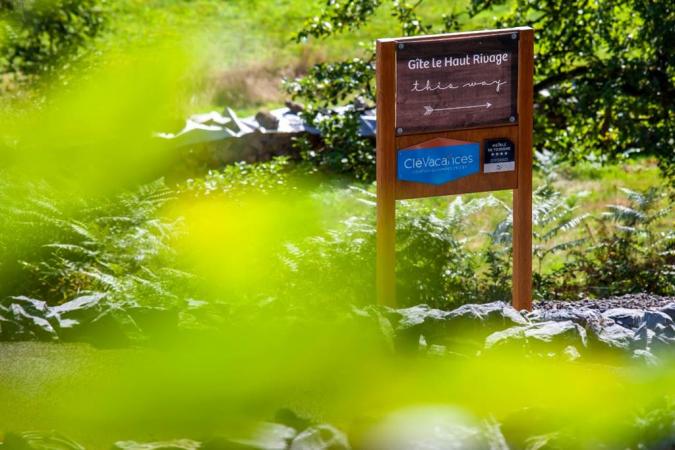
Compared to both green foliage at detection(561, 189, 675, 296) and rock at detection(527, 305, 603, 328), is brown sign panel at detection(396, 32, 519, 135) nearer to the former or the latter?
rock at detection(527, 305, 603, 328)

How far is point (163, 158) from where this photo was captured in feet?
49.1

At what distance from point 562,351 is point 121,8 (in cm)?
1939

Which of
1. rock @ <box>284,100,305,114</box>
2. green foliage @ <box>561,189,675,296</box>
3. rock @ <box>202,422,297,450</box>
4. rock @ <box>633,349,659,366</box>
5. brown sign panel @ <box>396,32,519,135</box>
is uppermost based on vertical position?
rock @ <box>284,100,305,114</box>

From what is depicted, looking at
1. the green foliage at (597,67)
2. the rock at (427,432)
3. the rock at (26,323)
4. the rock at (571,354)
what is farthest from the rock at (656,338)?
the green foliage at (597,67)

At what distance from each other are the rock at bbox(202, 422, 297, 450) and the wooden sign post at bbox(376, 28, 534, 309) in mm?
2405

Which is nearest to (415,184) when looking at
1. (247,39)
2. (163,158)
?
(163,158)

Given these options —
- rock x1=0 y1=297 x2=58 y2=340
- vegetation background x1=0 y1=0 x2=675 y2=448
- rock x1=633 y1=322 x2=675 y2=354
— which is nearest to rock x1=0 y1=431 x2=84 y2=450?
vegetation background x1=0 y1=0 x2=675 y2=448

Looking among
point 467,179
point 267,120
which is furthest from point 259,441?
point 267,120

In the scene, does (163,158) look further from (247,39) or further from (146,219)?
(247,39)

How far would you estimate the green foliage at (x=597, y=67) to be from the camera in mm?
11328

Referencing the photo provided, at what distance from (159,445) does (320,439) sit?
705mm

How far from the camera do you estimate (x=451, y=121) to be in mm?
→ 7781

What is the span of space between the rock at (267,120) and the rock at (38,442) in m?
10.4

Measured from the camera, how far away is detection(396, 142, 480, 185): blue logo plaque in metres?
7.74
